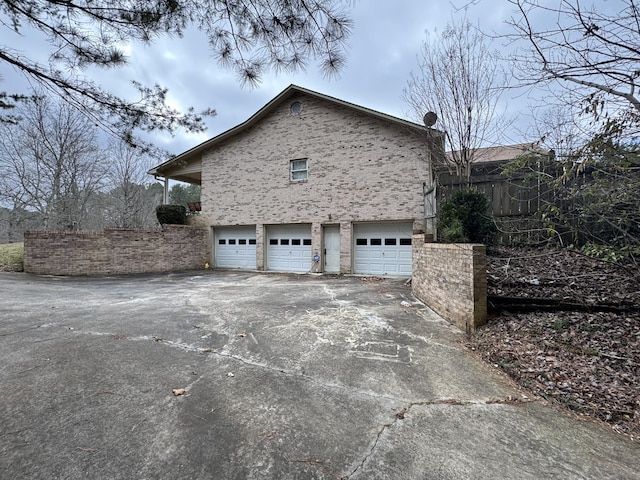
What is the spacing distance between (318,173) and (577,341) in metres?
9.75

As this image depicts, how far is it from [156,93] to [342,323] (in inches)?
170

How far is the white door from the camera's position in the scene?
38.2 feet

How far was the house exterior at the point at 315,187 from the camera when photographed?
10.6 metres

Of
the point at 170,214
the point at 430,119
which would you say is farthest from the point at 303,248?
the point at 430,119

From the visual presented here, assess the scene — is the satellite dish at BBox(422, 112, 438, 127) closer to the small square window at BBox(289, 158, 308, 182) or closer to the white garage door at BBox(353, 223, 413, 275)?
the white garage door at BBox(353, 223, 413, 275)

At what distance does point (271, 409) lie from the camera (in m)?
2.37

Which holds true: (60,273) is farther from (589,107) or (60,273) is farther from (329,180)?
(589,107)

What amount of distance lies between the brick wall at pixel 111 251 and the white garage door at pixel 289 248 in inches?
145

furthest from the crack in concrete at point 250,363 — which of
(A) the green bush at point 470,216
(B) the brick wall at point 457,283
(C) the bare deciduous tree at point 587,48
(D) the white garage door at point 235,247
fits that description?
(D) the white garage door at point 235,247

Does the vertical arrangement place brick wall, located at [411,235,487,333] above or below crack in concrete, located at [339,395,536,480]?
above

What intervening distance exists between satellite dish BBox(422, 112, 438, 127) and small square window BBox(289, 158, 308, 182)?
16.2 ft

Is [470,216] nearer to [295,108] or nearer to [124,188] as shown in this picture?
[295,108]

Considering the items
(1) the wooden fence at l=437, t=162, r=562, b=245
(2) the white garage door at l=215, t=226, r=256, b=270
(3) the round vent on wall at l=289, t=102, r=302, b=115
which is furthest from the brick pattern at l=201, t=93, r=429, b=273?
(1) the wooden fence at l=437, t=162, r=562, b=245

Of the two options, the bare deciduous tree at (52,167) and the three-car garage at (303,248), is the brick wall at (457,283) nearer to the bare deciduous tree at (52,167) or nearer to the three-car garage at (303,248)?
the three-car garage at (303,248)
